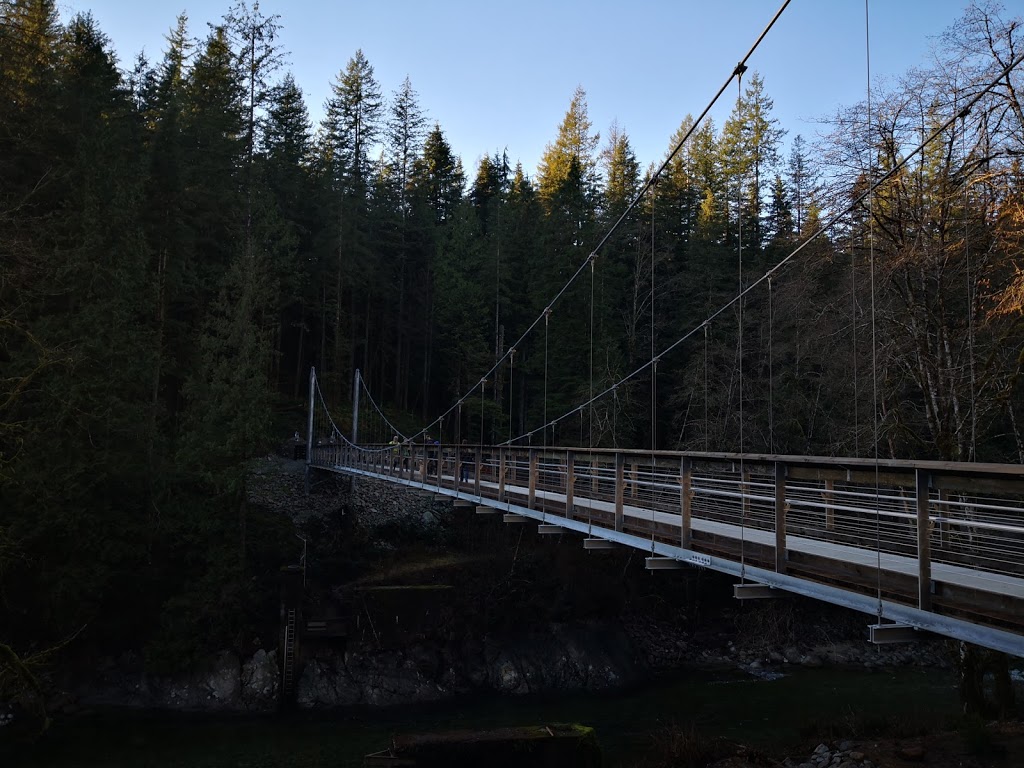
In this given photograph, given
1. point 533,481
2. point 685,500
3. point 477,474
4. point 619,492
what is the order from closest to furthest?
1. point 685,500
2. point 619,492
3. point 533,481
4. point 477,474

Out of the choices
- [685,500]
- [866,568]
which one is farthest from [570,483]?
[866,568]

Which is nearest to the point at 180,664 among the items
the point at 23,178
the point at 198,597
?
the point at 198,597

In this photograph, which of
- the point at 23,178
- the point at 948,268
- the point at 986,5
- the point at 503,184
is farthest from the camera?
the point at 503,184

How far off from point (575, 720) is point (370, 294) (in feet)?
62.8

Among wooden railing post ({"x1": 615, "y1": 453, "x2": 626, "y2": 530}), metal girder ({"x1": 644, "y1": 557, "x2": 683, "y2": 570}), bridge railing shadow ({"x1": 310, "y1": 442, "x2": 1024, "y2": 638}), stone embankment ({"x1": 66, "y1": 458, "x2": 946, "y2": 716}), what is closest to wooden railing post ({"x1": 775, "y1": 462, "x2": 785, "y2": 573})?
bridge railing shadow ({"x1": 310, "y1": 442, "x2": 1024, "y2": 638})

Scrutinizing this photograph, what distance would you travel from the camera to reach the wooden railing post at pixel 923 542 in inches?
144

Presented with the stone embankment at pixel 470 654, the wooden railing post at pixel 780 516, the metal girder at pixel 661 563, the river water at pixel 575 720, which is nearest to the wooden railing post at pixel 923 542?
the wooden railing post at pixel 780 516

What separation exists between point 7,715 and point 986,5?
643 inches

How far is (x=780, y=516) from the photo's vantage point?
4621 mm

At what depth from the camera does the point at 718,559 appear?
5.28m

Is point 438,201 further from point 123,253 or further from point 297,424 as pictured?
point 123,253

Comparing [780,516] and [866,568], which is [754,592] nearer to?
[780,516]

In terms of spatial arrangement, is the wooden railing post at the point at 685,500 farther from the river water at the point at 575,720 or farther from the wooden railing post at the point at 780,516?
the river water at the point at 575,720

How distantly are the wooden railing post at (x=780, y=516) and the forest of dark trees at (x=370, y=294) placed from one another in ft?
10.0
